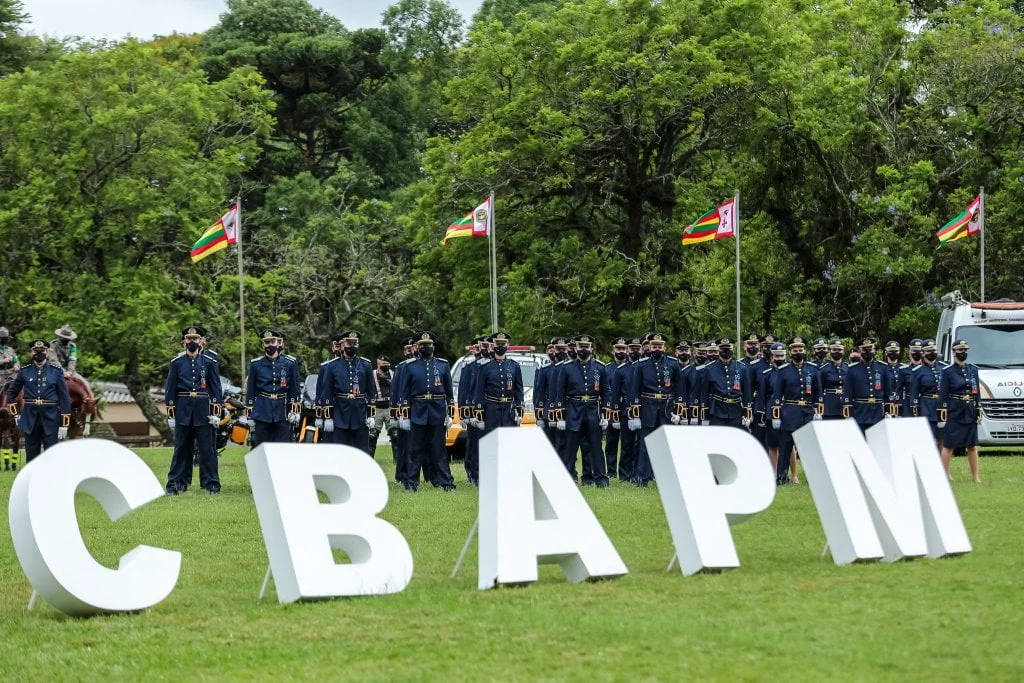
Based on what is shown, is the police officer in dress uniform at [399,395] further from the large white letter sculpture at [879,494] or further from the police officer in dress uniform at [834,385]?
the large white letter sculpture at [879,494]

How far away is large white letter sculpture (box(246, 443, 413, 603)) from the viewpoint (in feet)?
34.0

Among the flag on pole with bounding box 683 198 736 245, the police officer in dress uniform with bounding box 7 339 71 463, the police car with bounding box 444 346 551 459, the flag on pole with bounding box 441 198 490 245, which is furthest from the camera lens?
the flag on pole with bounding box 441 198 490 245

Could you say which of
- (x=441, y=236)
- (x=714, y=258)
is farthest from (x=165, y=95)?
(x=714, y=258)

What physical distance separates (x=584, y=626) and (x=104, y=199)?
111 ft

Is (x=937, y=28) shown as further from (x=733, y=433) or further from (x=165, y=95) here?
(x=733, y=433)

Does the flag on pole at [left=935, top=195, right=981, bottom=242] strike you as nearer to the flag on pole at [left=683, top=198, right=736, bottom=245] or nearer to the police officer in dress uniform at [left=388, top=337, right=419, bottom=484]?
the flag on pole at [left=683, top=198, right=736, bottom=245]

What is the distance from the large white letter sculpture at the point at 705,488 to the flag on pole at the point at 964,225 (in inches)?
988

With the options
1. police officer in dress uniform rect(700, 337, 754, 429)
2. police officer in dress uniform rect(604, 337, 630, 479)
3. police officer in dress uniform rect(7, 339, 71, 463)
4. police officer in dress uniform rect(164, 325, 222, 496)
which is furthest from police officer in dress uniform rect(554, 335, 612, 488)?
police officer in dress uniform rect(7, 339, 71, 463)

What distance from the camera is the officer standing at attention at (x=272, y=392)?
1950 centimetres

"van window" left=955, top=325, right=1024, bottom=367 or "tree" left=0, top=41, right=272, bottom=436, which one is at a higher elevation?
"tree" left=0, top=41, right=272, bottom=436

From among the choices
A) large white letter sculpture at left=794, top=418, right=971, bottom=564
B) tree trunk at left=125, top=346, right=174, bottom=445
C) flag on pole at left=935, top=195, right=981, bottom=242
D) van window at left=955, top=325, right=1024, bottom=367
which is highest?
flag on pole at left=935, top=195, right=981, bottom=242

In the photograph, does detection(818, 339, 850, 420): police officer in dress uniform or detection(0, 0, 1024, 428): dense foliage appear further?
Answer: detection(0, 0, 1024, 428): dense foliage

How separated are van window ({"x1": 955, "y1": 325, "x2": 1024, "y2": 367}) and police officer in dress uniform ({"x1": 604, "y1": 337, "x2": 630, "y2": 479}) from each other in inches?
276

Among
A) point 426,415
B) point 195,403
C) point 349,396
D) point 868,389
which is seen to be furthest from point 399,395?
point 868,389
